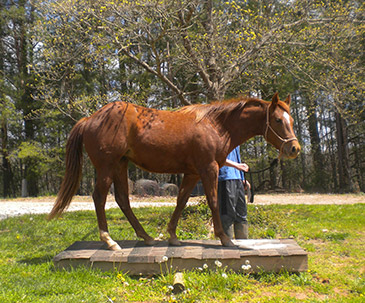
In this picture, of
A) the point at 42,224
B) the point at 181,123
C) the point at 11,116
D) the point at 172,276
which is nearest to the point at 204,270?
the point at 172,276

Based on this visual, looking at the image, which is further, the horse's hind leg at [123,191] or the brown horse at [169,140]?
the horse's hind leg at [123,191]

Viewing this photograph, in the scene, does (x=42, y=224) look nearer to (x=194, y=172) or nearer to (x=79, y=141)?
(x=79, y=141)

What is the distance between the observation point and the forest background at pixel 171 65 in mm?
6637

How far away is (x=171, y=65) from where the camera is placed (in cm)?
812

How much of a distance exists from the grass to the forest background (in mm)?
3008

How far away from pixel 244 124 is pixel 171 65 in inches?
187

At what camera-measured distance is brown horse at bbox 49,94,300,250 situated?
3.68 m

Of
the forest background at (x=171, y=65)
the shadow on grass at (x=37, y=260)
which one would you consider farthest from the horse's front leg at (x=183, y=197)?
the forest background at (x=171, y=65)

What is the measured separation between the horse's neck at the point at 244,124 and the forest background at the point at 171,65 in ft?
8.59

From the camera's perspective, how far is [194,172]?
385 centimetres

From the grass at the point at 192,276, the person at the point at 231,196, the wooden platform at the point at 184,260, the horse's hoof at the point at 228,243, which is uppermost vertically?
the person at the point at 231,196

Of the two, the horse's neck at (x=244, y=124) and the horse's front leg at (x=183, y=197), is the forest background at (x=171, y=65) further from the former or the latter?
the horse's front leg at (x=183, y=197)

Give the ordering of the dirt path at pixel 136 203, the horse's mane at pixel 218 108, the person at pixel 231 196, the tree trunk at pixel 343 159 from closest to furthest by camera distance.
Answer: the horse's mane at pixel 218 108, the person at pixel 231 196, the dirt path at pixel 136 203, the tree trunk at pixel 343 159

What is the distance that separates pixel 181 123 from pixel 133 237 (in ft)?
9.21
